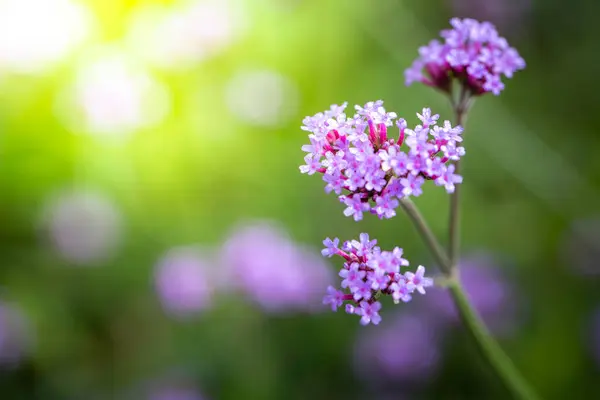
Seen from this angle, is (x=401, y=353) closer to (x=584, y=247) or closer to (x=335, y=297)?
(x=584, y=247)

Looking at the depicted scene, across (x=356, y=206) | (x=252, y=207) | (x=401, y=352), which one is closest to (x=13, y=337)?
(x=252, y=207)

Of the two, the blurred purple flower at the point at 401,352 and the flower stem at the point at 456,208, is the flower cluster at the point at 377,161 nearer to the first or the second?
the flower stem at the point at 456,208

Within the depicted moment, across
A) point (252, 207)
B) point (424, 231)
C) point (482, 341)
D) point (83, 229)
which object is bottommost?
point (482, 341)

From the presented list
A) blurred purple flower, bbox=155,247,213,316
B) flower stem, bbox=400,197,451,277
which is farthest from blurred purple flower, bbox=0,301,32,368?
flower stem, bbox=400,197,451,277

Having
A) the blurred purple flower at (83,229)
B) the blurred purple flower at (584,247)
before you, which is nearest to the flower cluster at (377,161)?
the blurred purple flower at (584,247)

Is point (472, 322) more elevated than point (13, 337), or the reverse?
point (13, 337)

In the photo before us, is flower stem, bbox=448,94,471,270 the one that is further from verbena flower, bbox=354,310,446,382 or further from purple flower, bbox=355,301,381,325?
verbena flower, bbox=354,310,446,382
